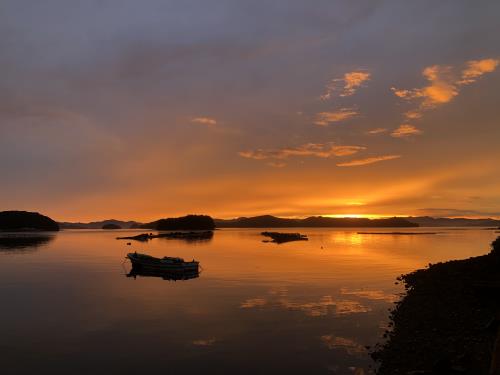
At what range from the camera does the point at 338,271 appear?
2441 inches

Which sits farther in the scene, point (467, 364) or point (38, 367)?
point (38, 367)

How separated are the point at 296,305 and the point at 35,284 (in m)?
34.9

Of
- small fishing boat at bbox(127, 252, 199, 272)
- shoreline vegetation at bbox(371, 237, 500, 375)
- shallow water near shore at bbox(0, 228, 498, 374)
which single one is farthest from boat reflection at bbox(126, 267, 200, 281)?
shoreline vegetation at bbox(371, 237, 500, 375)

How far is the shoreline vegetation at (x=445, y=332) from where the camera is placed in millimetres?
17953

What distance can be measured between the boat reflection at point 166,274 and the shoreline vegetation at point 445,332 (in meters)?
32.6

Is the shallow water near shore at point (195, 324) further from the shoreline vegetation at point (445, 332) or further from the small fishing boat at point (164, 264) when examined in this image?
the small fishing boat at point (164, 264)

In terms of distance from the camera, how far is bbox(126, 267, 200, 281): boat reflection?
192ft

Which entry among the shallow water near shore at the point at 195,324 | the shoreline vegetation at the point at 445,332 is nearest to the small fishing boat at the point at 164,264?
the shallow water near shore at the point at 195,324

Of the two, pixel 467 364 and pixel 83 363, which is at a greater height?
pixel 467 364

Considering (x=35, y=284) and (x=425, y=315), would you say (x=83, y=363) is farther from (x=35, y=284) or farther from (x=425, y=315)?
(x=35, y=284)

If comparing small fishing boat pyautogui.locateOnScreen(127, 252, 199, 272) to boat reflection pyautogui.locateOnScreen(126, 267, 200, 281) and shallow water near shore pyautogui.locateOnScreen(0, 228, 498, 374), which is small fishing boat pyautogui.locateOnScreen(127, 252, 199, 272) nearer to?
boat reflection pyautogui.locateOnScreen(126, 267, 200, 281)

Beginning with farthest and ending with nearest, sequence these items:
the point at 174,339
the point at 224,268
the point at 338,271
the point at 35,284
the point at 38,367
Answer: the point at 224,268
the point at 338,271
the point at 35,284
the point at 174,339
the point at 38,367

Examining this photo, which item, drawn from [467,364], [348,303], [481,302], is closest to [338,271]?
[348,303]

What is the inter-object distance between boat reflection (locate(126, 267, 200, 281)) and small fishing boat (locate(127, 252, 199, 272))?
0.33 m
